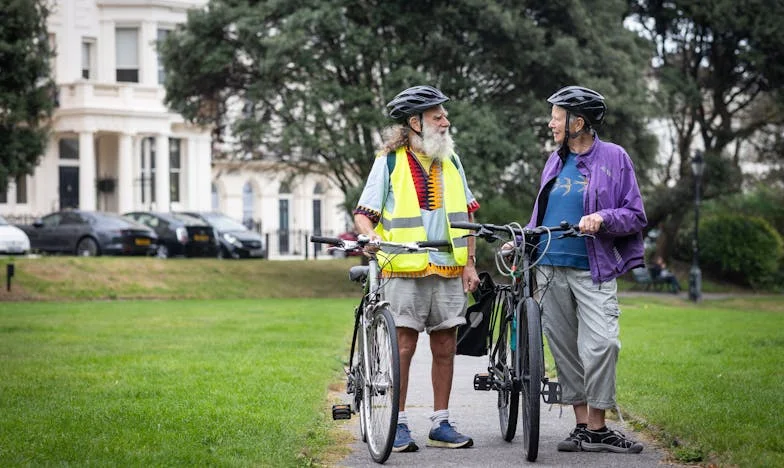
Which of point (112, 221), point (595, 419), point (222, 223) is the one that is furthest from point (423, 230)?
point (222, 223)

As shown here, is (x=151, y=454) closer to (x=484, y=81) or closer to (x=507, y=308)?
(x=507, y=308)

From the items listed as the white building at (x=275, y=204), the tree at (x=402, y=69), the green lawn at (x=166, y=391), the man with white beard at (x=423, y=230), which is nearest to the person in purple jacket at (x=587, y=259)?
the man with white beard at (x=423, y=230)

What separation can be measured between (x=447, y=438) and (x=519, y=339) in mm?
817

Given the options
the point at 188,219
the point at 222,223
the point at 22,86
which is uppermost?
the point at 22,86

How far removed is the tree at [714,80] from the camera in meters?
37.9

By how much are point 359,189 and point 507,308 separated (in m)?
20.8

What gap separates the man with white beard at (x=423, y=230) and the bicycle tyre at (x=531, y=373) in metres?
0.62

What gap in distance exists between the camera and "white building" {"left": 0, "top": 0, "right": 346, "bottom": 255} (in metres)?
47.5

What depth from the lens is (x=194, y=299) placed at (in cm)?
2792

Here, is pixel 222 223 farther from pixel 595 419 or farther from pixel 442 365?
pixel 595 419

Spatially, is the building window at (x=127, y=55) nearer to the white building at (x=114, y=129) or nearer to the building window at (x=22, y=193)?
the white building at (x=114, y=129)

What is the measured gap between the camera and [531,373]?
22.2 feet

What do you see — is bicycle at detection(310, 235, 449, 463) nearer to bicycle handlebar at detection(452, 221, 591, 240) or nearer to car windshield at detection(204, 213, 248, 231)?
bicycle handlebar at detection(452, 221, 591, 240)

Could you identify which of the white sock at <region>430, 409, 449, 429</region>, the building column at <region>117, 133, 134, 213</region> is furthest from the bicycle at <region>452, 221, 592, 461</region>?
the building column at <region>117, 133, 134, 213</region>
